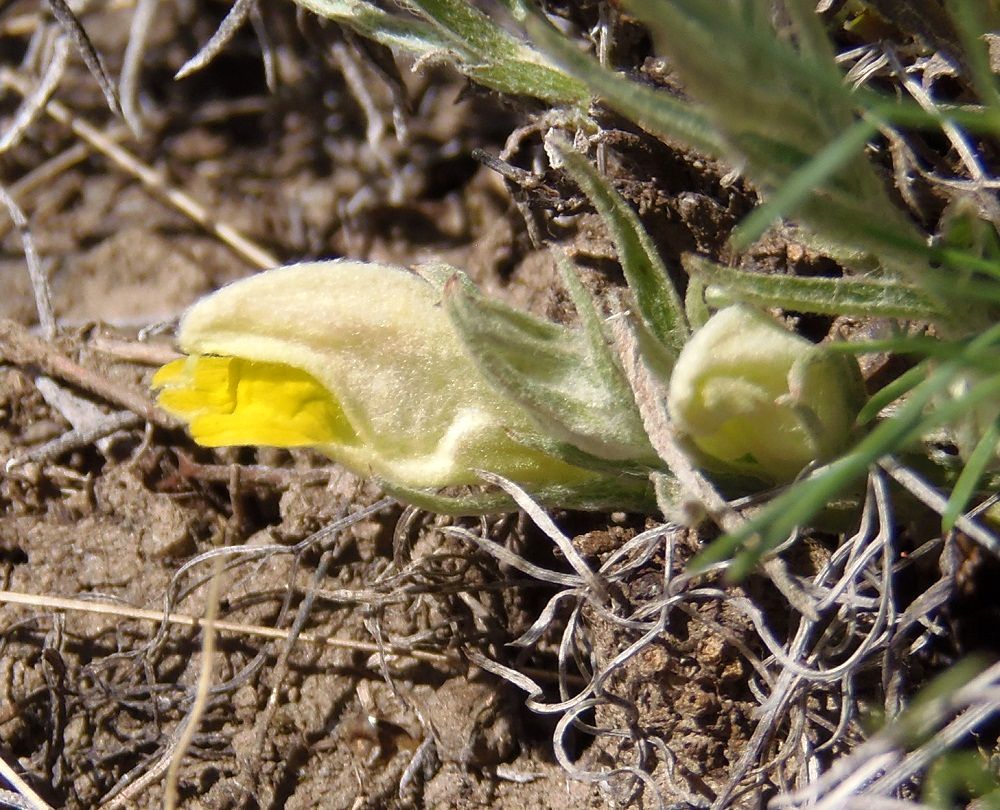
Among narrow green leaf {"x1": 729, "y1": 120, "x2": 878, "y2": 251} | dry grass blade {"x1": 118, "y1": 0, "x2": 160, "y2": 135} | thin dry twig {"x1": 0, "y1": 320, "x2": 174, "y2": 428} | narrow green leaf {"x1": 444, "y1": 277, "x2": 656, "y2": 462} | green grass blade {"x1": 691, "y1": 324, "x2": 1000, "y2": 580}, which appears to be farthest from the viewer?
dry grass blade {"x1": 118, "y1": 0, "x2": 160, "y2": 135}

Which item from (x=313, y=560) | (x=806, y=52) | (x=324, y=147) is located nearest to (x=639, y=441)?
→ (x=806, y=52)

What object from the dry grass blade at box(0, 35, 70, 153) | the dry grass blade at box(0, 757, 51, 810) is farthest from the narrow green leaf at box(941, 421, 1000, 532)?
the dry grass blade at box(0, 35, 70, 153)

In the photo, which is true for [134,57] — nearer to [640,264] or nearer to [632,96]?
[640,264]

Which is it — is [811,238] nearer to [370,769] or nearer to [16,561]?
[370,769]

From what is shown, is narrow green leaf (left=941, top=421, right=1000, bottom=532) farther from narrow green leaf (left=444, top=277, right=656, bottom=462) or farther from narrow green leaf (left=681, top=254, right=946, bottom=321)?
narrow green leaf (left=444, top=277, right=656, bottom=462)

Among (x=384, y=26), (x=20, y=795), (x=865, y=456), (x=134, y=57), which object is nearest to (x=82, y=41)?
(x=134, y=57)

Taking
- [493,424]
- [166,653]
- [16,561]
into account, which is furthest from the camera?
[16,561]

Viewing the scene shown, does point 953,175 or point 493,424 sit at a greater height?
point 953,175
